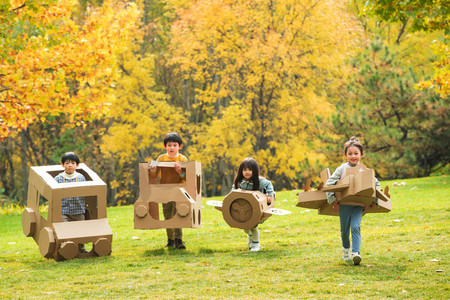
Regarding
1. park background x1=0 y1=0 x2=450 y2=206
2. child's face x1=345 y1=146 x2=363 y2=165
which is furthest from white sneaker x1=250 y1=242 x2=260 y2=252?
park background x1=0 y1=0 x2=450 y2=206

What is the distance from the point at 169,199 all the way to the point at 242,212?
983mm

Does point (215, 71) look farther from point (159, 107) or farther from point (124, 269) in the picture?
point (124, 269)

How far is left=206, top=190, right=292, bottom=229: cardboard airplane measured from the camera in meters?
8.26

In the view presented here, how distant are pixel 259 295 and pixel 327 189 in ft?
5.78

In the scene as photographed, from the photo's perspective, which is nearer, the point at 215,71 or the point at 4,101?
the point at 4,101

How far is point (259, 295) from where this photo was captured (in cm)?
601

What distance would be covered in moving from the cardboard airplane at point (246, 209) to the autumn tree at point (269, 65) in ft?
45.0

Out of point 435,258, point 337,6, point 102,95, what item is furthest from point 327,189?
point 337,6

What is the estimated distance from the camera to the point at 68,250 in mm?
8109

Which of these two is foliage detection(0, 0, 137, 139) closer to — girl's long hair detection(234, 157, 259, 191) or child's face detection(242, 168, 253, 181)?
girl's long hair detection(234, 157, 259, 191)

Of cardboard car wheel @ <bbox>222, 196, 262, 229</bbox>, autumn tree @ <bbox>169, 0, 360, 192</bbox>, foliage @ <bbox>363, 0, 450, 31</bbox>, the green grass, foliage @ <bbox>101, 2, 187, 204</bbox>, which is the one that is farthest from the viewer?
foliage @ <bbox>101, 2, 187, 204</bbox>

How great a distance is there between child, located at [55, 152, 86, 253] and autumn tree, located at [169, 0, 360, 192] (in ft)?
45.9

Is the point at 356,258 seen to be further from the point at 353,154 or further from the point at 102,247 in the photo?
the point at 102,247

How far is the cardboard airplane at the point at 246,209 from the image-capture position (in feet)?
27.1
